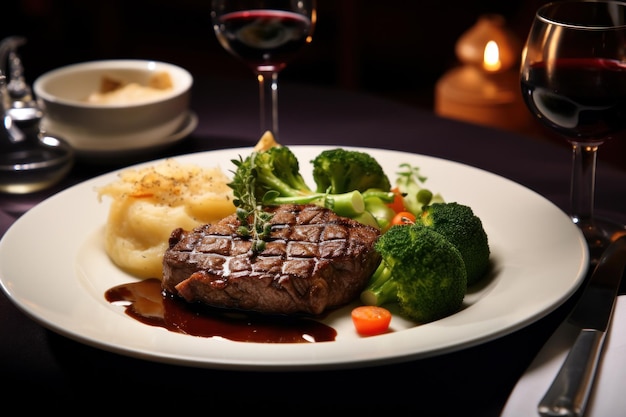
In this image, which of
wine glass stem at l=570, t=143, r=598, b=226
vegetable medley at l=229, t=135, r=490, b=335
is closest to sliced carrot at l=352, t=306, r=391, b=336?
vegetable medley at l=229, t=135, r=490, b=335

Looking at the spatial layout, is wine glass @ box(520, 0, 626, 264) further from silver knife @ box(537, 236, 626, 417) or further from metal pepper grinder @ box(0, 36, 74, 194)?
metal pepper grinder @ box(0, 36, 74, 194)

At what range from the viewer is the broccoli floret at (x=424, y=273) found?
2170 millimetres

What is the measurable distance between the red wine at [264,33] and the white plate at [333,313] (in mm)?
468

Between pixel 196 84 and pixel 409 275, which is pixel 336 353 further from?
pixel 196 84

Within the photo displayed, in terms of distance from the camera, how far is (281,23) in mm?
3379

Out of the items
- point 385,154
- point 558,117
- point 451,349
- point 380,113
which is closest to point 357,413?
point 451,349

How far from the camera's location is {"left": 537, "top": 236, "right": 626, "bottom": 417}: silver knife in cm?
163

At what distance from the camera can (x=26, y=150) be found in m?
3.36

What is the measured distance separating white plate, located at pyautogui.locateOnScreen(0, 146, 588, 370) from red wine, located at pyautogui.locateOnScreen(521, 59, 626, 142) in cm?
28

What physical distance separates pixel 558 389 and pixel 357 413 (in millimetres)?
445

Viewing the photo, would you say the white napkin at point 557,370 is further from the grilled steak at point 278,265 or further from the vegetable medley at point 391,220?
the grilled steak at point 278,265

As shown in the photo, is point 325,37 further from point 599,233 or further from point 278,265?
point 278,265

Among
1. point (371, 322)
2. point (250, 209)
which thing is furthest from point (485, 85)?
point (371, 322)

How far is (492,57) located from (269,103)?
2781mm
